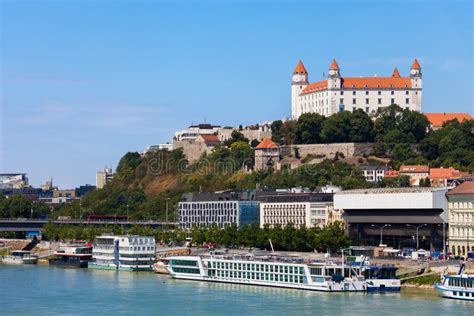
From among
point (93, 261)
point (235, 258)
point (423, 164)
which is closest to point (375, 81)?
point (423, 164)

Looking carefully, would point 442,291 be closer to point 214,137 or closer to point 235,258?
point 235,258

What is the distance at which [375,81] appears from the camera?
120500 millimetres

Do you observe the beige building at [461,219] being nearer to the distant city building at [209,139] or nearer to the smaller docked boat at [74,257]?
the smaller docked boat at [74,257]

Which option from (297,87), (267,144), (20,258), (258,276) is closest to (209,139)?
(297,87)

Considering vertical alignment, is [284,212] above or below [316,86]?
below

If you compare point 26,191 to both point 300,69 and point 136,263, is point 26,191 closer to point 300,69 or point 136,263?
point 300,69

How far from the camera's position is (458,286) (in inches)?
2063

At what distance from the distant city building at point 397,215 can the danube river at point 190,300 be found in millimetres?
14990

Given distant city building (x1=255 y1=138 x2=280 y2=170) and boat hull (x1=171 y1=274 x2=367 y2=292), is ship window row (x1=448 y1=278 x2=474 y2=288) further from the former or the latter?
distant city building (x1=255 y1=138 x2=280 y2=170)

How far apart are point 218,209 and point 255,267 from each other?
3325 centimetres

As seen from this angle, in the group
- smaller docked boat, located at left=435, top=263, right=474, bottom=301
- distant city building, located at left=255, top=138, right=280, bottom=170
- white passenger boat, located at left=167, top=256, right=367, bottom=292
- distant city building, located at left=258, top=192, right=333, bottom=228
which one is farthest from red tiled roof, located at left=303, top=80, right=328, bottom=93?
smaller docked boat, located at left=435, top=263, right=474, bottom=301

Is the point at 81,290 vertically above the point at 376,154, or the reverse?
the point at 376,154

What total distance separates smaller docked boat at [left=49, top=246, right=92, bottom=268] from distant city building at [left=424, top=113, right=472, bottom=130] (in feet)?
154

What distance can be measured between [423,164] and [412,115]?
31.7 ft
